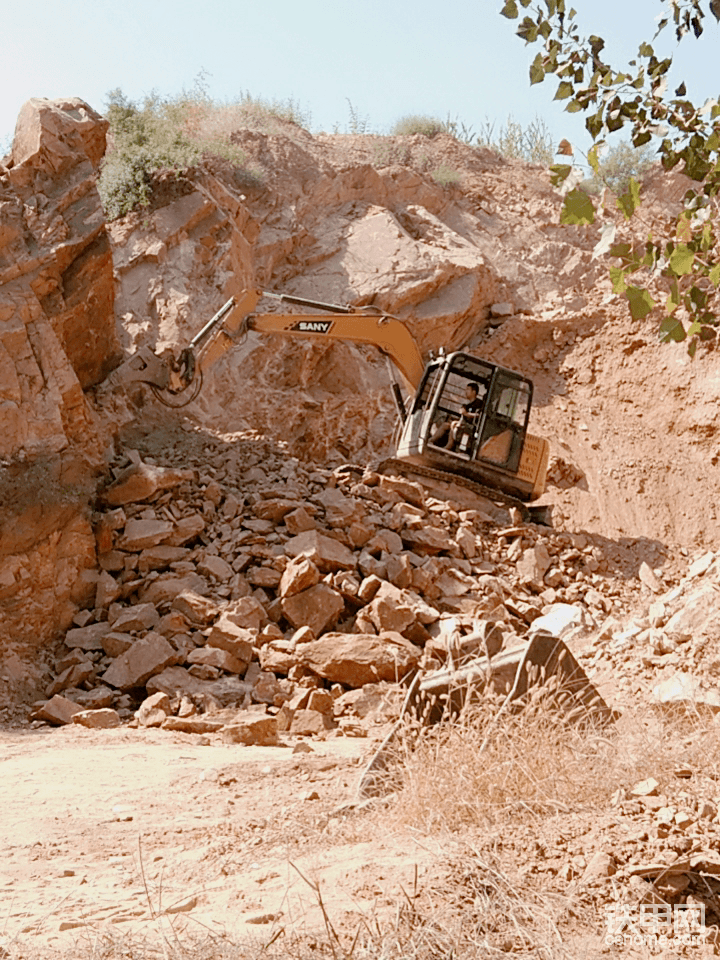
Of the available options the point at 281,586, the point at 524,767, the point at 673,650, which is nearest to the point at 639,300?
the point at 524,767

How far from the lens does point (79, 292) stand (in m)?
10.8

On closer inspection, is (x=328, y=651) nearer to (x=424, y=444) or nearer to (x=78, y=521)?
(x=78, y=521)

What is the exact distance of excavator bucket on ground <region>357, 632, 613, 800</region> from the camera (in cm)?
461

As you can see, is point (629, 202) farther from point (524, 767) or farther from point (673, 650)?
point (673, 650)

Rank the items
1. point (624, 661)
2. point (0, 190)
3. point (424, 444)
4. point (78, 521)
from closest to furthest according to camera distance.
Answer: point (624, 661) → point (78, 521) → point (0, 190) → point (424, 444)

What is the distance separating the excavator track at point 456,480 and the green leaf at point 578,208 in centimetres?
921

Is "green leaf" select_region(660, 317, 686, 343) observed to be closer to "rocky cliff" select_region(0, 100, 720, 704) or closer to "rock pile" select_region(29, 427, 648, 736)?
"rock pile" select_region(29, 427, 648, 736)

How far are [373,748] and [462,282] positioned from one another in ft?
40.6

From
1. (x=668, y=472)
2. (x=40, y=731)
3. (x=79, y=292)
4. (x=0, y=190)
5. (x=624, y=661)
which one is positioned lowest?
(x=668, y=472)

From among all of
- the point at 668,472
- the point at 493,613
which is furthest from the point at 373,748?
the point at 668,472

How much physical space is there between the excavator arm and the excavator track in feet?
3.55

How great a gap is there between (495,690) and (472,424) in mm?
7033

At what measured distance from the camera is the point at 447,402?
11.9 metres

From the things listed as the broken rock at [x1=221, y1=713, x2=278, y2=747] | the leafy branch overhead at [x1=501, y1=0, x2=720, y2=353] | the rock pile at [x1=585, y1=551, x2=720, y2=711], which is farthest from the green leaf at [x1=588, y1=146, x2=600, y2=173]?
the broken rock at [x1=221, y1=713, x2=278, y2=747]
